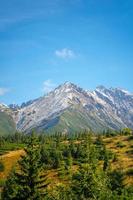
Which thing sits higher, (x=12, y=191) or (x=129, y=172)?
(x=129, y=172)

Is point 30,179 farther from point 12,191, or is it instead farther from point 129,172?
point 129,172

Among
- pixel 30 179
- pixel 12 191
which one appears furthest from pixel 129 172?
pixel 30 179

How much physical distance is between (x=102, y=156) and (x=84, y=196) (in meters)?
94.0

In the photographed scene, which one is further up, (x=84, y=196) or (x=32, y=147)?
(x=32, y=147)

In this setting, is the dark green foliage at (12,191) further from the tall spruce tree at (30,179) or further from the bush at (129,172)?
the bush at (129,172)

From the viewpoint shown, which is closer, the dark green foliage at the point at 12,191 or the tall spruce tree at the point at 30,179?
the tall spruce tree at the point at 30,179

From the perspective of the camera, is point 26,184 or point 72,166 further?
point 72,166

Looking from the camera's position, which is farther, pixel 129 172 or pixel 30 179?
pixel 129 172

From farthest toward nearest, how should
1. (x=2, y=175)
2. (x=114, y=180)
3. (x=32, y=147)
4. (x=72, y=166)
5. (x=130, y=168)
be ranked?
(x=2, y=175) < (x=72, y=166) < (x=130, y=168) < (x=114, y=180) < (x=32, y=147)

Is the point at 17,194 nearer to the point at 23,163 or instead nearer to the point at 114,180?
the point at 23,163

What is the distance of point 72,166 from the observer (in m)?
156

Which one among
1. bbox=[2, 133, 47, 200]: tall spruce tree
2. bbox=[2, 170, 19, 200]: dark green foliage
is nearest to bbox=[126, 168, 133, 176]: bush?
bbox=[2, 170, 19, 200]: dark green foliage

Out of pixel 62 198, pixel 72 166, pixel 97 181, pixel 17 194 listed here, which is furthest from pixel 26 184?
pixel 72 166

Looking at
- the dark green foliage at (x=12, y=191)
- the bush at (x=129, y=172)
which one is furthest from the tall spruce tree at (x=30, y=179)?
the bush at (x=129, y=172)
